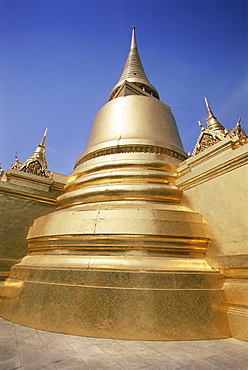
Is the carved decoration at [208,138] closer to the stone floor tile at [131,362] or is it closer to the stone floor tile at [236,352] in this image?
the stone floor tile at [236,352]

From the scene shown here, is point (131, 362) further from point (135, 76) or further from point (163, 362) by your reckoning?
point (135, 76)

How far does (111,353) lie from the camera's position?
1.53m

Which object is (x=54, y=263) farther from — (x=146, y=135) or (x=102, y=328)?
(x=146, y=135)

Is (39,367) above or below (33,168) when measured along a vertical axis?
below

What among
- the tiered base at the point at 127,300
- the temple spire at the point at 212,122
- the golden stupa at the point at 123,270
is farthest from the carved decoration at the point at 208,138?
the tiered base at the point at 127,300

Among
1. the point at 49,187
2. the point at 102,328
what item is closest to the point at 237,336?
the point at 102,328

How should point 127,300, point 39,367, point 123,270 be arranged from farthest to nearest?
point 123,270 → point 127,300 → point 39,367

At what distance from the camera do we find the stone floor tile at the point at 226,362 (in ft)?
4.39

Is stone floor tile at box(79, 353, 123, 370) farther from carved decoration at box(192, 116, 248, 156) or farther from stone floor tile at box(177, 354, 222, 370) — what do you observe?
carved decoration at box(192, 116, 248, 156)

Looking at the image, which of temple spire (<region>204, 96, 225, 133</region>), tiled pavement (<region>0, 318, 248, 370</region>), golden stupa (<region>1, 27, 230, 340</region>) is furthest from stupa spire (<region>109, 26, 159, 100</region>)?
tiled pavement (<region>0, 318, 248, 370</region>)

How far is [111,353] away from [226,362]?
79 cm

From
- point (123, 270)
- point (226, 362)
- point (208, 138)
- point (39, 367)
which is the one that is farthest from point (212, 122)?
point (39, 367)

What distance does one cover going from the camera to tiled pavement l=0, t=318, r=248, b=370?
1.33m

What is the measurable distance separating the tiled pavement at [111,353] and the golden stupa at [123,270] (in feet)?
0.48
